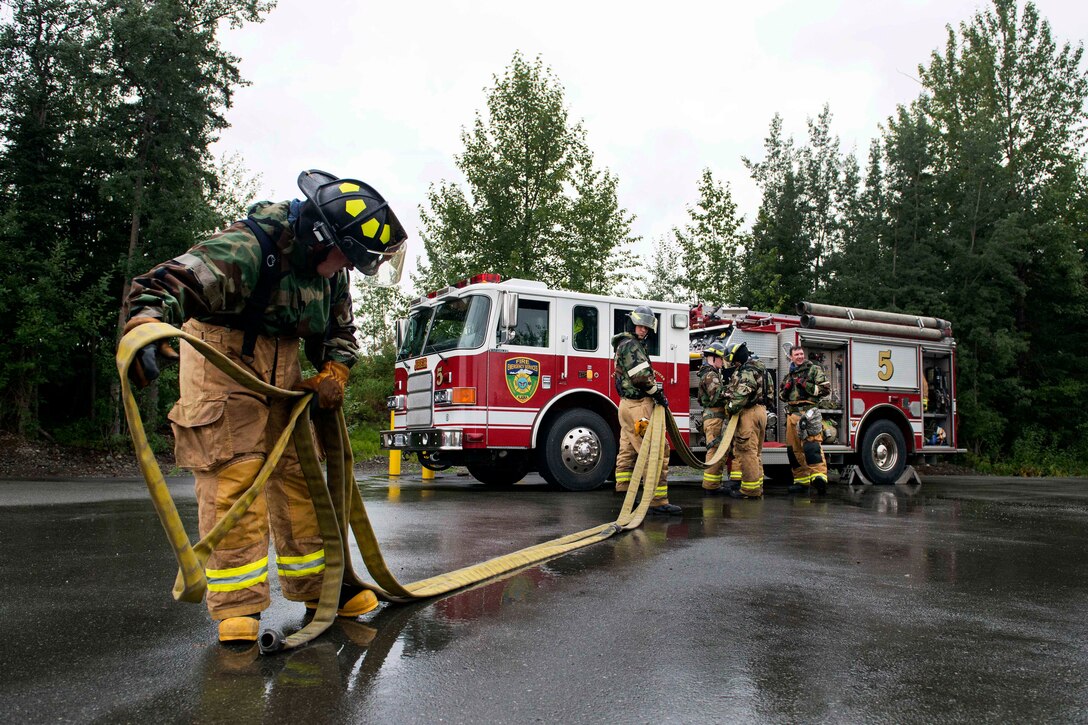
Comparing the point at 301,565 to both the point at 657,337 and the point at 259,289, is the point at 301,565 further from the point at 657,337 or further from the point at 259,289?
the point at 657,337

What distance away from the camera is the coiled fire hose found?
261 cm

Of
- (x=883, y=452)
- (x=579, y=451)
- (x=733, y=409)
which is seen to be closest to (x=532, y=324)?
(x=579, y=451)

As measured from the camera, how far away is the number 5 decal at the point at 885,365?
Answer: 1287 cm

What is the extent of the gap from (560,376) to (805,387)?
129 inches

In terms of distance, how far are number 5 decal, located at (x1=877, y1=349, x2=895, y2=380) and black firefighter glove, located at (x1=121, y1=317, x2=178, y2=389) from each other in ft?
39.3

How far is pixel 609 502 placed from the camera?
857cm

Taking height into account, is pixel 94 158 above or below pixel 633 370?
above

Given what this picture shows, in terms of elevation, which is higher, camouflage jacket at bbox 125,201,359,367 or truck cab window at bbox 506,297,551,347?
truck cab window at bbox 506,297,551,347

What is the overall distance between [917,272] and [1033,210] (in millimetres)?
4714

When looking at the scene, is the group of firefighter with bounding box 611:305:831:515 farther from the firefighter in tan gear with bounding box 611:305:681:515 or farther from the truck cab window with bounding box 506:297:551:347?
the truck cab window with bounding box 506:297:551:347

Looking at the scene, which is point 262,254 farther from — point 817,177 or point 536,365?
point 817,177

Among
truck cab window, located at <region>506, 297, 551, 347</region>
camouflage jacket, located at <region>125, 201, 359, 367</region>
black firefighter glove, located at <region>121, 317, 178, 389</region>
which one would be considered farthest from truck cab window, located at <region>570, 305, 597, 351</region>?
black firefighter glove, located at <region>121, 317, 178, 389</region>

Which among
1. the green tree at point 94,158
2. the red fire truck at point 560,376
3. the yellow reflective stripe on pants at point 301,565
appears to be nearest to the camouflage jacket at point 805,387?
the red fire truck at point 560,376

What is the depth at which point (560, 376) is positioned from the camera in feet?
→ 33.6
